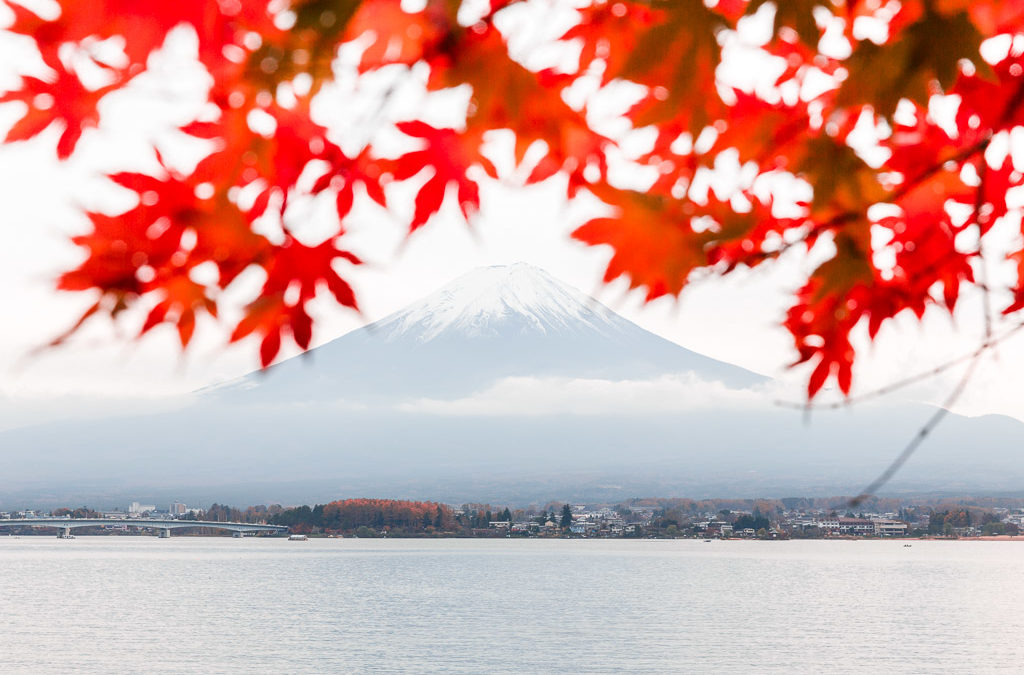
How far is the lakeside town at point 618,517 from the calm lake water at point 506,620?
45988mm

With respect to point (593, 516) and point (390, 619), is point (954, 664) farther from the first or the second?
point (593, 516)

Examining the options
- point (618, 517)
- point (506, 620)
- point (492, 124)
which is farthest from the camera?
point (618, 517)

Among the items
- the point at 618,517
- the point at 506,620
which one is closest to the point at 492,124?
the point at 506,620

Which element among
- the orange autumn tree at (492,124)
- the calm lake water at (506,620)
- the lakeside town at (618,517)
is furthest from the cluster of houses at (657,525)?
the orange autumn tree at (492,124)

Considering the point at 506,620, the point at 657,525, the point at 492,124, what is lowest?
the point at 506,620

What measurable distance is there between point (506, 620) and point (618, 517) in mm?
102608

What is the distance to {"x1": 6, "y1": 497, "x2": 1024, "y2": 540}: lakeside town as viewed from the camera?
142625mm

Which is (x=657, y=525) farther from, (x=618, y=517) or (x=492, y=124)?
(x=492, y=124)

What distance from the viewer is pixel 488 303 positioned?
179m

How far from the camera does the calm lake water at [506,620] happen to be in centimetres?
4375

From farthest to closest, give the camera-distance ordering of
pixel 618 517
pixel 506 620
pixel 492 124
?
pixel 618 517
pixel 506 620
pixel 492 124

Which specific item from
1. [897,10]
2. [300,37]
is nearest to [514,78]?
[300,37]

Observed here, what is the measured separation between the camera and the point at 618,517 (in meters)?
155

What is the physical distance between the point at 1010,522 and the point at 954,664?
454 ft
